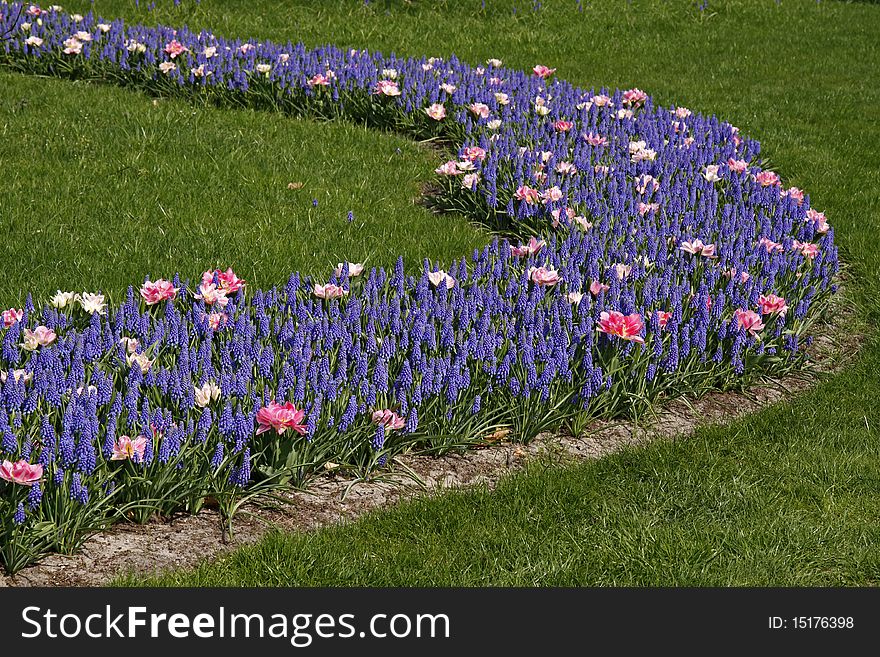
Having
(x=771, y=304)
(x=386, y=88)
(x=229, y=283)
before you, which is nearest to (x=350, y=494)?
(x=229, y=283)

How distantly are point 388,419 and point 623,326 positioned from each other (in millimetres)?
1213

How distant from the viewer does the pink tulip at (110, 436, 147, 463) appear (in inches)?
154

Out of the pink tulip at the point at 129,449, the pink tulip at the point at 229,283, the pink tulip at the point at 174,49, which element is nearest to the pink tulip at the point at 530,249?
the pink tulip at the point at 229,283

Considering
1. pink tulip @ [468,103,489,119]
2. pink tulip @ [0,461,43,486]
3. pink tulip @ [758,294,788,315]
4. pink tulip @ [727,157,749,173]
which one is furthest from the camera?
pink tulip @ [468,103,489,119]

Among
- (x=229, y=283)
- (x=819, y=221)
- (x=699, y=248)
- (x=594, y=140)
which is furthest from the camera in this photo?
(x=594, y=140)

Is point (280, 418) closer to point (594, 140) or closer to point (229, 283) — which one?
point (229, 283)

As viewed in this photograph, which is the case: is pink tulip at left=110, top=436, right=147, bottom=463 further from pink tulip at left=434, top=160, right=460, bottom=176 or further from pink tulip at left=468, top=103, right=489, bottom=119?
pink tulip at left=468, top=103, right=489, bottom=119

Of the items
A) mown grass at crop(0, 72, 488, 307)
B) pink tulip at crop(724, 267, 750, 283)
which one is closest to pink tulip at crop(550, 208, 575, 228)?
mown grass at crop(0, 72, 488, 307)

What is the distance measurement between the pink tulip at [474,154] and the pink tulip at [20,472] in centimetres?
451

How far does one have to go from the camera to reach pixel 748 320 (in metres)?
5.41

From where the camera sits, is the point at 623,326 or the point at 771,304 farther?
the point at 771,304

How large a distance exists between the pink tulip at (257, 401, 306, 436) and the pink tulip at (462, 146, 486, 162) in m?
3.81

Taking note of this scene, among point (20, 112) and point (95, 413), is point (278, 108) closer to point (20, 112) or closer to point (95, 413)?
point (20, 112)

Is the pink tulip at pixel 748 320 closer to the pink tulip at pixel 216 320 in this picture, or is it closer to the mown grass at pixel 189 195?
the mown grass at pixel 189 195
